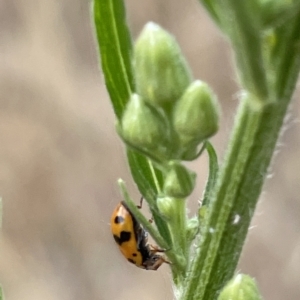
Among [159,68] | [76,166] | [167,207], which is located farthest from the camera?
[76,166]

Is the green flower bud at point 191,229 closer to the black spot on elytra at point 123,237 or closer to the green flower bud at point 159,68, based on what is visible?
the green flower bud at point 159,68

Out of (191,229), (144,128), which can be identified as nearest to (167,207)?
(191,229)

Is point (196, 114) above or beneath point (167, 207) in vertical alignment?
above

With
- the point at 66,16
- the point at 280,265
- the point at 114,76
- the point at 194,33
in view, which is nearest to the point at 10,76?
the point at 66,16

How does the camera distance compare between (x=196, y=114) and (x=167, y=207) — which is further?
(x=167, y=207)

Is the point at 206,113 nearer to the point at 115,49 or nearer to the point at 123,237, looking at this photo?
the point at 115,49

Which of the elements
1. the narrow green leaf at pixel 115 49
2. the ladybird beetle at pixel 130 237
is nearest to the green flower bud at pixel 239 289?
the narrow green leaf at pixel 115 49

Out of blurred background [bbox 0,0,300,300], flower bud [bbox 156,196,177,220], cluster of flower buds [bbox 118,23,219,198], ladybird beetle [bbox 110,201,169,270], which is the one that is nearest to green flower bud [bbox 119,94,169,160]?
cluster of flower buds [bbox 118,23,219,198]
